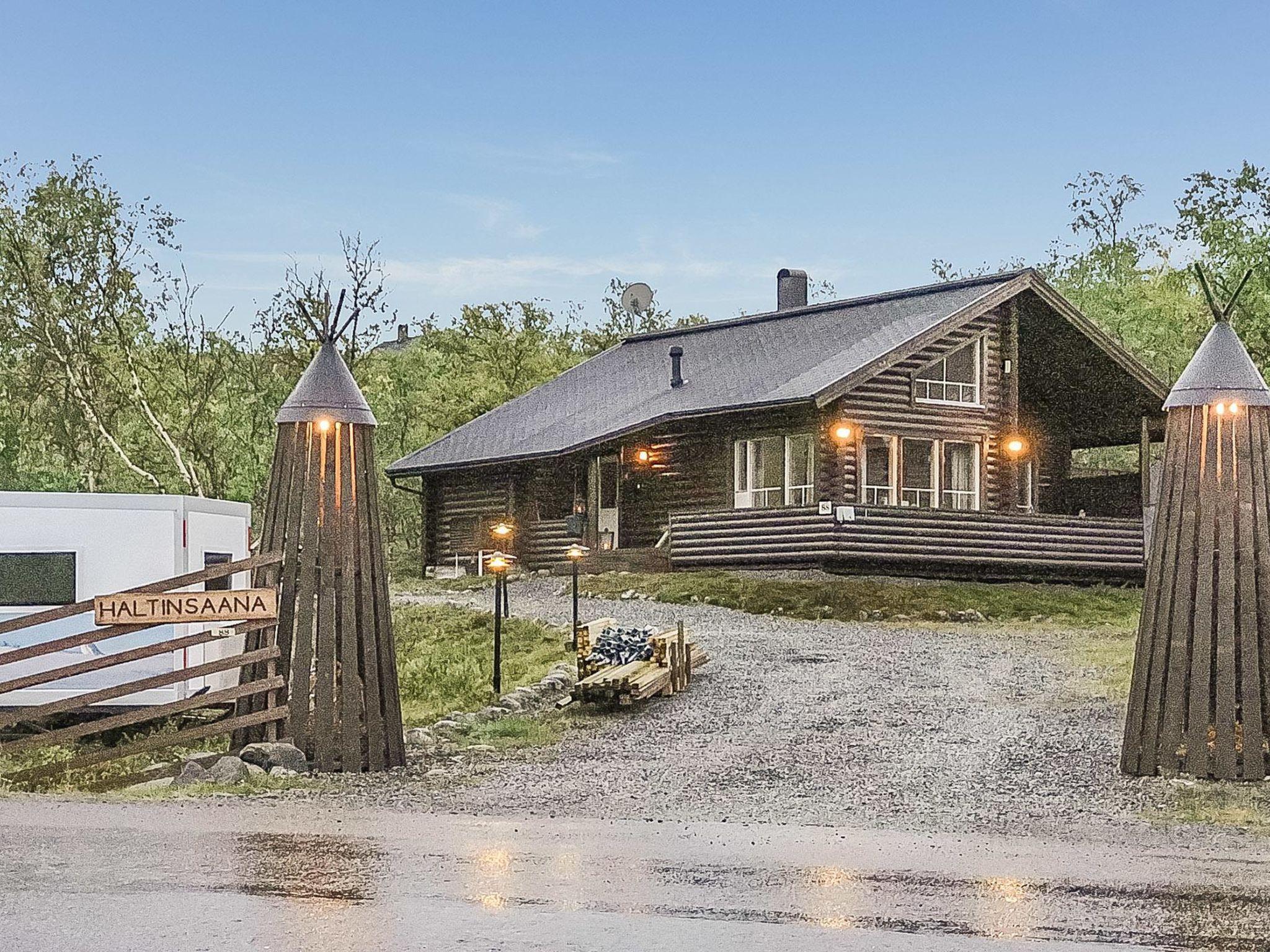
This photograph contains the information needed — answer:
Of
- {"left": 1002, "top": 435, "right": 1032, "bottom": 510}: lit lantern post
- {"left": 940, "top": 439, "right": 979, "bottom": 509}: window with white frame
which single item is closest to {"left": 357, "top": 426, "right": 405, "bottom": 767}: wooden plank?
{"left": 940, "top": 439, "right": 979, "bottom": 509}: window with white frame

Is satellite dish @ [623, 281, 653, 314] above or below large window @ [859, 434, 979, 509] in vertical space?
above

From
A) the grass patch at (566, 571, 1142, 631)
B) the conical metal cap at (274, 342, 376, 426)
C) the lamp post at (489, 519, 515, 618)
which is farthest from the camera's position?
the grass patch at (566, 571, 1142, 631)

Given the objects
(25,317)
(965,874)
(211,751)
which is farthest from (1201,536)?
(25,317)

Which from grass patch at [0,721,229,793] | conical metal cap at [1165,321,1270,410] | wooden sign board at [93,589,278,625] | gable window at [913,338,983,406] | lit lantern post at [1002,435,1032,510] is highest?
gable window at [913,338,983,406]

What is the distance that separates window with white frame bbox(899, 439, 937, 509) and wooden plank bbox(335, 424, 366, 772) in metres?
17.3

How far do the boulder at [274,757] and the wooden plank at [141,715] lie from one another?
41cm

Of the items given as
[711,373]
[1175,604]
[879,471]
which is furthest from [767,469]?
[1175,604]

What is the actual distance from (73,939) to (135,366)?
34.1 meters

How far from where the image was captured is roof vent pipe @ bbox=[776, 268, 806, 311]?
121 ft

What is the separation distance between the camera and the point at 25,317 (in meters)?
37.4

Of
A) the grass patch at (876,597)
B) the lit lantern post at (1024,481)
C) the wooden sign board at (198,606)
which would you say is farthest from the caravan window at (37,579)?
the lit lantern post at (1024,481)

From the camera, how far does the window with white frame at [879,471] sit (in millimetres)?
28766

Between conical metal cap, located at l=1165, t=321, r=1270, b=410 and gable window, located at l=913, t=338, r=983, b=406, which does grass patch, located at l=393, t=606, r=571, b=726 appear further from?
gable window, located at l=913, t=338, r=983, b=406

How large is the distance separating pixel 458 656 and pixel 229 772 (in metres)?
7.83
